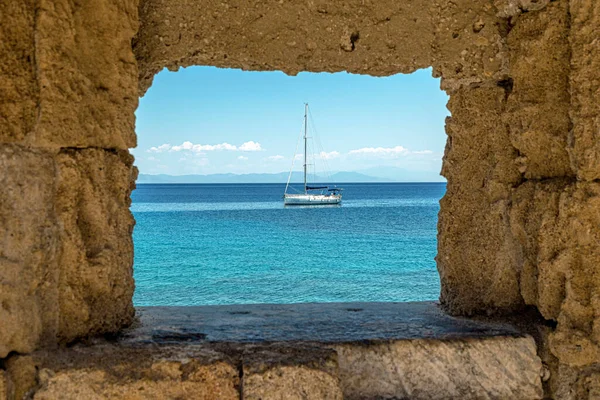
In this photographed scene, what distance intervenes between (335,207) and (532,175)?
48652mm

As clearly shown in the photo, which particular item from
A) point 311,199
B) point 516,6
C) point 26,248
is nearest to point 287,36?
point 516,6

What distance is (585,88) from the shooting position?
94.3 inches

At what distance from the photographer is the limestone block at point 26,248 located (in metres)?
2.08

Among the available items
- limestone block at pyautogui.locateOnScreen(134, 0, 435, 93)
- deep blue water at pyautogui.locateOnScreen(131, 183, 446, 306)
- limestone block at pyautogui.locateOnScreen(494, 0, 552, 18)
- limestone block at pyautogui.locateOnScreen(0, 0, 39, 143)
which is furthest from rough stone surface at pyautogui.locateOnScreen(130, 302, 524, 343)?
deep blue water at pyautogui.locateOnScreen(131, 183, 446, 306)

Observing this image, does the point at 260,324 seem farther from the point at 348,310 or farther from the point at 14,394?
the point at 14,394

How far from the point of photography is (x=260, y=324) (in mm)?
2676

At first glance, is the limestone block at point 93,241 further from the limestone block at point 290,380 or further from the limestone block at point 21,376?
the limestone block at point 290,380

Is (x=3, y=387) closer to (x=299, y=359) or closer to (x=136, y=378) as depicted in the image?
(x=136, y=378)

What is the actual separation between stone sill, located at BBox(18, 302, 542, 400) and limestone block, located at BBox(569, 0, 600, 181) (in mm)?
850

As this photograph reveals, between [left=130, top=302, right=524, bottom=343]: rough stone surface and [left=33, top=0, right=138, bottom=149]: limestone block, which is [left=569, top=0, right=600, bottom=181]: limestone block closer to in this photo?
[left=130, top=302, right=524, bottom=343]: rough stone surface

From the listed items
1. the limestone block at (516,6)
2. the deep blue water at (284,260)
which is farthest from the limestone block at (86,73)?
the deep blue water at (284,260)

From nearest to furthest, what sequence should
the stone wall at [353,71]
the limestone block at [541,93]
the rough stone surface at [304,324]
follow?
the stone wall at [353,71] < the rough stone surface at [304,324] < the limestone block at [541,93]

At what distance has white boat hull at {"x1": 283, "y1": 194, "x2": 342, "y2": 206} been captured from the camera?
50.3m

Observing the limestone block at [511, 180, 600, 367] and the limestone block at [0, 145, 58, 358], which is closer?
the limestone block at [0, 145, 58, 358]
